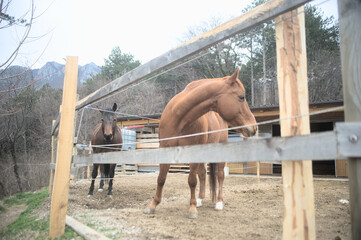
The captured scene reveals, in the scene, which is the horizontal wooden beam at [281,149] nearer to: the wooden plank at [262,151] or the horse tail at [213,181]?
the wooden plank at [262,151]

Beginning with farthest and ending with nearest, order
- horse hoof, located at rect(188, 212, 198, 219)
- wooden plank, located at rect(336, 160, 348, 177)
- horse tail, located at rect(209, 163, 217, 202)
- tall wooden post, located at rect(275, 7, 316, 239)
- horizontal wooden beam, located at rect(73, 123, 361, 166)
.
Result: wooden plank, located at rect(336, 160, 348, 177) → horse tail, located at rect(209, 163, 217, 202) → horse hoof, located at rect(188, 212, 198, 219) → tall wooden post, located at rect(275, 7, 316, 239) → horizontal wooden beam, located at rect(73, 123, 361, 166)

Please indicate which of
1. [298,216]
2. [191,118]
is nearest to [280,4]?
[298,216]

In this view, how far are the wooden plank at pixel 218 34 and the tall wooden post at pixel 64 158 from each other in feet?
2.14

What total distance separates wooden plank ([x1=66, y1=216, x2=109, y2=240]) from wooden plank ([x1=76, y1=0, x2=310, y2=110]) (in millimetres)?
1613

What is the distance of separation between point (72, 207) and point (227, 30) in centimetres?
357

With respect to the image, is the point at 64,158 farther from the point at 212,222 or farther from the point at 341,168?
the point at 341,168

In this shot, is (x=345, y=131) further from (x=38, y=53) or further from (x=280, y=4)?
(x=38, y=53)

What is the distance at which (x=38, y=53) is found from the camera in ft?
9.81

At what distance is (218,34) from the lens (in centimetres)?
188

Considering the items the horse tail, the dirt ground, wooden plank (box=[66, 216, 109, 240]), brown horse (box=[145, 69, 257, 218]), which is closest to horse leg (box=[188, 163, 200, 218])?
brown horse (box=[145, 69, 257, 218])

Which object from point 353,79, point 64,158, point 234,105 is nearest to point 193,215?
point 234,105

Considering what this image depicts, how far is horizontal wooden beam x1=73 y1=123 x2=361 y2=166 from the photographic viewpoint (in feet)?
3.53

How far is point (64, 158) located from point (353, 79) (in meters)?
2.89

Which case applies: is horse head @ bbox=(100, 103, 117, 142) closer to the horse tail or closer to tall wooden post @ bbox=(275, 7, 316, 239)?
the horse tail
